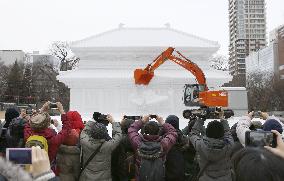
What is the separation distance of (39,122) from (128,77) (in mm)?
16762

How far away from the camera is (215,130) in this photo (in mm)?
5352

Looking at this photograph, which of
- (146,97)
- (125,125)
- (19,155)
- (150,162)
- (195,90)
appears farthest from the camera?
(146,97)

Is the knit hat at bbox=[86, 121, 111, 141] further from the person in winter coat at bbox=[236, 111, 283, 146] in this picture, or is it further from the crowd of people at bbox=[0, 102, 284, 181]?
the person in winter coat at bbox=[236, 111, 283, 146]

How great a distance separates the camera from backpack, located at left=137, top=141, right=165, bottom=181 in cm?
562

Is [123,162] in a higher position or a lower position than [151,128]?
lower

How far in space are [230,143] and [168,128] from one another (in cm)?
105

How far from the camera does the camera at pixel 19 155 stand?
9.37 ft

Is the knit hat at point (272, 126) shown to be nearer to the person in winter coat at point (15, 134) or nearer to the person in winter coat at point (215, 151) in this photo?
the person in winter coat at point (215, 151)

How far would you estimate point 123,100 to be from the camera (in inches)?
873

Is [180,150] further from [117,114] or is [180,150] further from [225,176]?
[117,114]

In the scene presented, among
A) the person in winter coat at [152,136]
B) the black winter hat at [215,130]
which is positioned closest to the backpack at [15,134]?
the person in winter coat at [152,136]

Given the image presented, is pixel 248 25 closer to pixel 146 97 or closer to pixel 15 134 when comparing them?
pixel 146 97

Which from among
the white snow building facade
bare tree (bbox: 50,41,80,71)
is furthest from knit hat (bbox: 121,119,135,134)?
bare tree (bbox: 50,41,80,71)

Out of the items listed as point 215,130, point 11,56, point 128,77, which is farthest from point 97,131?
point 11,56
